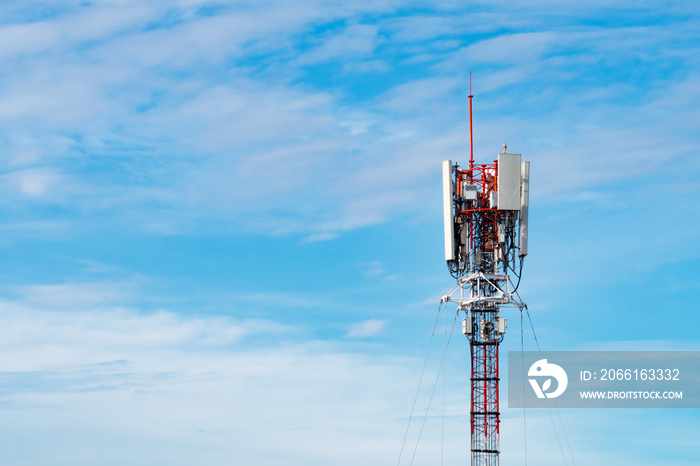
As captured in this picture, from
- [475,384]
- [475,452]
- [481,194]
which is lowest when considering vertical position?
[475,452]

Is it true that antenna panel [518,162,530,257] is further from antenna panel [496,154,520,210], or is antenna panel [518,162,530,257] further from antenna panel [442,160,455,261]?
antenna panel [442,160,455,261]

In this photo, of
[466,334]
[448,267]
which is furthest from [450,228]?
[466,334]

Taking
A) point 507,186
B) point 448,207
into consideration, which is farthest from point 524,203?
point 448,207

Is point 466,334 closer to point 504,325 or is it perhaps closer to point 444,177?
point 504,325

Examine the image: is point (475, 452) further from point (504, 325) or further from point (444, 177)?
point (444, 177)

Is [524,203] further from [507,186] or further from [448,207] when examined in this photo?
[448,207]

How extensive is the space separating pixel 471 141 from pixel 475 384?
102 feet

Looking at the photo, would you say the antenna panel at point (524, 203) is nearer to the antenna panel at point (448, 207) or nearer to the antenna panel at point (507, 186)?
the antenna panel at point (507, 186)

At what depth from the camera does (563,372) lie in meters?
109

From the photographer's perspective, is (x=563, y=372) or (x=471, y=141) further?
(x=471, y=141)

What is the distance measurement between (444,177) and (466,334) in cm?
1987

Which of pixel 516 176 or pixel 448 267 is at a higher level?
pixel 516 176

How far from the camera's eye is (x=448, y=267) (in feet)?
378

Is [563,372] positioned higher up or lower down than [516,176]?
lower down
